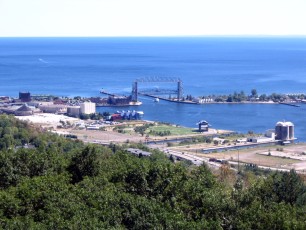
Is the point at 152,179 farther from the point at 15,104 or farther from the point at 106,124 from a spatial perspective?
the point at 15,104

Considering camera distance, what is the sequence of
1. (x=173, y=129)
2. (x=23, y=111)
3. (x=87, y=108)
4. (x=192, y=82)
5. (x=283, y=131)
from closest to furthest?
(x=283, y=131)
(x=173, y=129)
(x=23, y=111)
(x=87, y=108)
(x=192, y=82)

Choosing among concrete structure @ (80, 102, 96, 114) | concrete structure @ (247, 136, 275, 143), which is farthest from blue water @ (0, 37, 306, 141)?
concrete structure @ (80, 102, 96, 114)

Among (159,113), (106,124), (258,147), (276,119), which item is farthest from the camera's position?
(159,113)

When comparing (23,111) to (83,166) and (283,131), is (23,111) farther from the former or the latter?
(83,166)

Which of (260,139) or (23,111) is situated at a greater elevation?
(23,111)

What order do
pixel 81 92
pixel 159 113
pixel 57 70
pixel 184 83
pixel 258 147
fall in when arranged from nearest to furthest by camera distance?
pixel 258 147 < pixel 159 113 < pixel 81 92 < pixel 184 83 < pixel 57 70

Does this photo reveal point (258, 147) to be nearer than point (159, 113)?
Yes

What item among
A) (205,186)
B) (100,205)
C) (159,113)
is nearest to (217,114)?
(159,113)

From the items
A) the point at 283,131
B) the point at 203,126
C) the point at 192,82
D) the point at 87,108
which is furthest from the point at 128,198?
the point at 192,82

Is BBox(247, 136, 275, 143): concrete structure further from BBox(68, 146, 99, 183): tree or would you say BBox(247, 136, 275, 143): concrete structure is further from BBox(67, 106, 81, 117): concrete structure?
BBox(68, 146, 99, 183): tree
